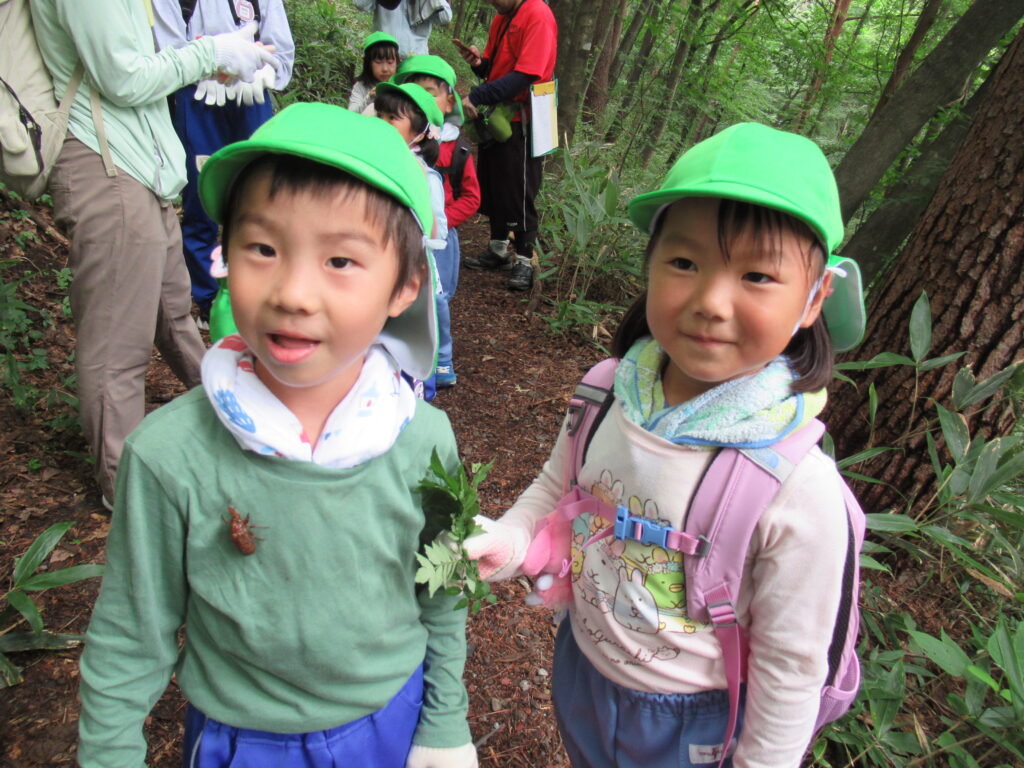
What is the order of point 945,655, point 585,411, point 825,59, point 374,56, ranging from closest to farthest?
point 585,411
point 945,655
point 374,56
point 825,59

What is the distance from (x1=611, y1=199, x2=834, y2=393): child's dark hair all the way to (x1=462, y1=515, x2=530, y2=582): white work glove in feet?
1.56

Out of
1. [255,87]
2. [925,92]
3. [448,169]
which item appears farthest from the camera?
[448,169]

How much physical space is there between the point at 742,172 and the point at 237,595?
3.48 ft

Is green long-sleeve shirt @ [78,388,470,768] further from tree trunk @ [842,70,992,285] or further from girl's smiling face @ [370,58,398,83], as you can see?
girl's smiling face @ [370,58,398,83]

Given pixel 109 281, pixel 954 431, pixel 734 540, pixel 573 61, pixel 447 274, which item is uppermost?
pixel 573 61

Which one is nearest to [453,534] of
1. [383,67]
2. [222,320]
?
[222,320]

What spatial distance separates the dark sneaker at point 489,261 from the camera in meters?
5.57

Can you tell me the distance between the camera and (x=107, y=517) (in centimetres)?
266

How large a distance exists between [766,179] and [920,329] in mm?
1493

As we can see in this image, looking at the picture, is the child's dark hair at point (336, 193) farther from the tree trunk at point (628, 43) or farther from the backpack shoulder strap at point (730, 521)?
the tree trunk at point (628, 43)

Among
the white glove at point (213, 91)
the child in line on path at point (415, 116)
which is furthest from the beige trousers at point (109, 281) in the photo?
the child in line on path at point (415, 116)

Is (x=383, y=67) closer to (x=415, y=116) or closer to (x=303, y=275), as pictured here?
(x=415, y=116)

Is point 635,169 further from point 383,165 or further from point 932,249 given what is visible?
point 383,165

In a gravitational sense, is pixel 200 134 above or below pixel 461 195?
above
